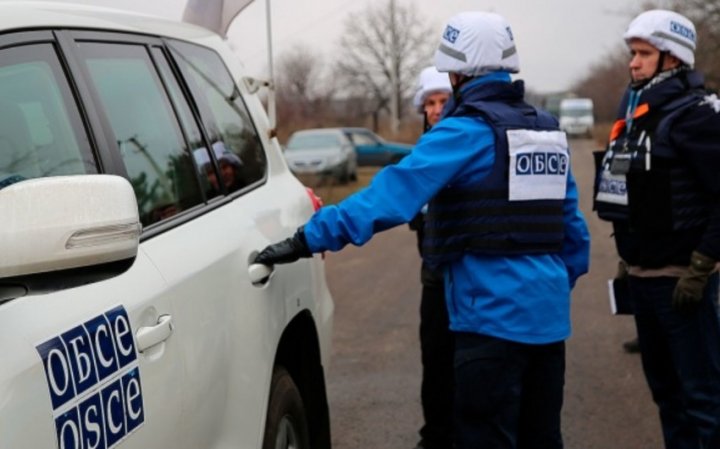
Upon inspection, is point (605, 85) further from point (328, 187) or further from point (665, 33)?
point (665, 33)

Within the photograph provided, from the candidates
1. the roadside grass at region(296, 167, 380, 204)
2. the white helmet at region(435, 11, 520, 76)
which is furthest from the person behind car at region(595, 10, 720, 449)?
the roadside grass at region(296, 167, 380, 204)

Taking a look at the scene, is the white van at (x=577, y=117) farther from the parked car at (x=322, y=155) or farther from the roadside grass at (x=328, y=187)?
the roadside grass at (x=328, y=187)

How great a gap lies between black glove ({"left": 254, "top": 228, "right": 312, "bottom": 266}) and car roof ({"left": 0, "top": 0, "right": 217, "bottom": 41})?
0.76 m

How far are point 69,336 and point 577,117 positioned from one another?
2155 inches

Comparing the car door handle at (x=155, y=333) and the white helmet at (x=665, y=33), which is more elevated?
the white helmet at (x=665, y=33)

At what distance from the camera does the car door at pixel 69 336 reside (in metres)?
1.68

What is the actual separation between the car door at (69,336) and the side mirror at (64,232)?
1.1 inches

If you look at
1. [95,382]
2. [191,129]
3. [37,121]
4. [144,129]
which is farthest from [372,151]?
[95,382]

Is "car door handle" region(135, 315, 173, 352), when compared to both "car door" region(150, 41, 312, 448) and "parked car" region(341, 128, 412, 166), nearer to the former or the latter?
"car door" region(150, 41, 312, 448)

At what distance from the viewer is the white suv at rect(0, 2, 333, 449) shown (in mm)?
1648

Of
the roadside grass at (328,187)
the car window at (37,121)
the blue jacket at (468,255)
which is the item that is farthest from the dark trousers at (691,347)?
the roadside grass at (328,187)

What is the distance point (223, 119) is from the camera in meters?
3.45

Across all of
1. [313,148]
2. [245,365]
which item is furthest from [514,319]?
[313,148]

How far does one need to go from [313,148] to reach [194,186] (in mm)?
21644
